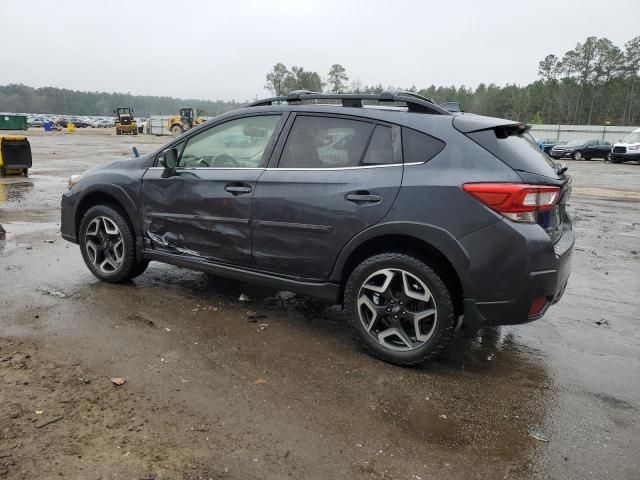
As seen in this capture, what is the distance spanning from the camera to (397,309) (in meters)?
3.51

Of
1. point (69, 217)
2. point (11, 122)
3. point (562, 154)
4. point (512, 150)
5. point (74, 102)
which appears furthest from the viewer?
point (74, 102)

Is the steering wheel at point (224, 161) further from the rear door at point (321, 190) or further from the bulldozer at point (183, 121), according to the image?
the bulldozer at point (183, 121)

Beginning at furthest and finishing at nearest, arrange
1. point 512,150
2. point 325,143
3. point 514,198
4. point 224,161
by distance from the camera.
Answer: point 224,161 → point 325,143 → point 512,150 → point 514,198

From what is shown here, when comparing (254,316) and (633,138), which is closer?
(254,316)

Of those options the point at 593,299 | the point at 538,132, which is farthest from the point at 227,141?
the point at 538,132

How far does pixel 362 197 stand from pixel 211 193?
1.38 m

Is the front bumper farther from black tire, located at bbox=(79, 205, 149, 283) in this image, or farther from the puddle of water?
black tire, located at bbox=(79, 205, 149, 283)

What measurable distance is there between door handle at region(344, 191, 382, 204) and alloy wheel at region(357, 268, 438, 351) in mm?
479

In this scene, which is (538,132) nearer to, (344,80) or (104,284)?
(344,80)

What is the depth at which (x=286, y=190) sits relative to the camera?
12.7 feet

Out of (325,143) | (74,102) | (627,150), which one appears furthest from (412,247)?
(74,102)

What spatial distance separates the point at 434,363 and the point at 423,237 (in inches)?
38.0

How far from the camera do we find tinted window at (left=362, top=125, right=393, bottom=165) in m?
3.58

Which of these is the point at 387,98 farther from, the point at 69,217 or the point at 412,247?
the point at 69,217
